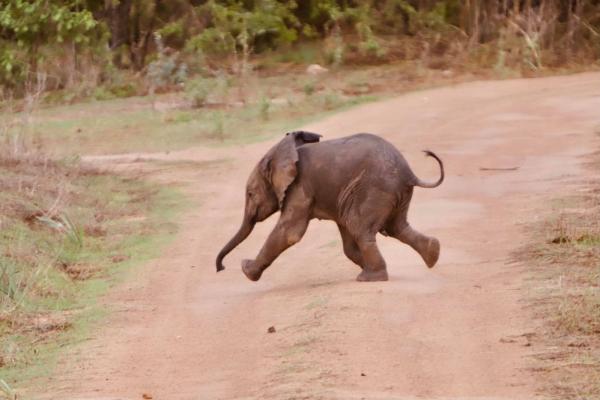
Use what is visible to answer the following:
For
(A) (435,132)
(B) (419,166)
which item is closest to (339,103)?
(A) (435,132)

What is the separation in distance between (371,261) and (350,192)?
499 millimetres

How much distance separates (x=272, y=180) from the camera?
11.1 metres

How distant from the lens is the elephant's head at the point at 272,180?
35.6ft

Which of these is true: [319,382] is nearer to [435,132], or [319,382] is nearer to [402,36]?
[435,132]

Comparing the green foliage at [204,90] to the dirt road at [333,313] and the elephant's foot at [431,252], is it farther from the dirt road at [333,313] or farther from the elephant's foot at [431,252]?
the elephant's foot at [431,252]

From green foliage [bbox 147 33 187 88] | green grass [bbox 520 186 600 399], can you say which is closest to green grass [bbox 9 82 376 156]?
green foliage [bbox 147 33 187 88]

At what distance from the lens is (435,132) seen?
65.6 ft

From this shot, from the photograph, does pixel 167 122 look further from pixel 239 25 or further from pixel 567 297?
pixel 567 297

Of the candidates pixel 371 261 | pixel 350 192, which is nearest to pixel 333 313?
pixel 371 261

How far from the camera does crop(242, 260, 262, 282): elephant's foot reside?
11250mm

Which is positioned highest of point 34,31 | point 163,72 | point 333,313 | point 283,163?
point 283,163

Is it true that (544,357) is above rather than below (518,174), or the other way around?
above

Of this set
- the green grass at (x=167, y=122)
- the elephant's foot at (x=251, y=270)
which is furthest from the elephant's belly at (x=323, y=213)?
the green grass at (x=167, y=122)

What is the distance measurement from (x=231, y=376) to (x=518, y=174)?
879cm
